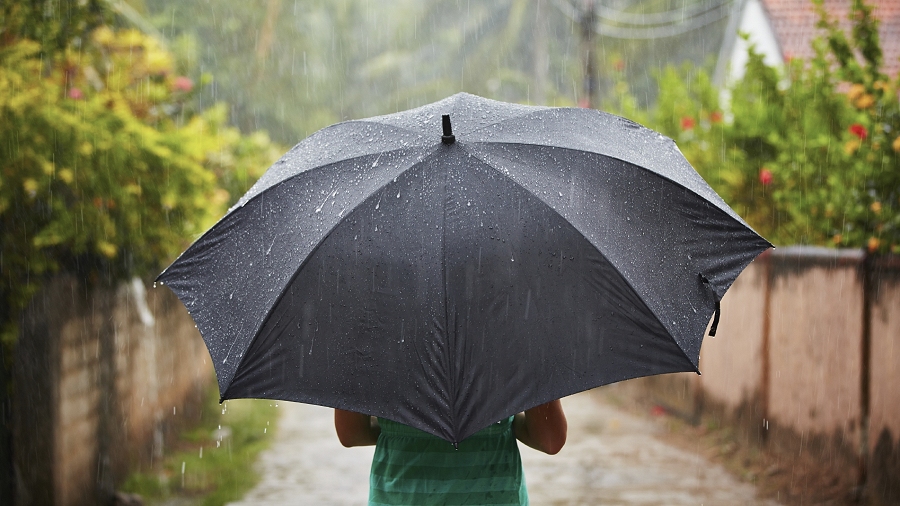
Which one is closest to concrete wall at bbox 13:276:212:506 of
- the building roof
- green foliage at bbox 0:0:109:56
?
green foliage at bbox 0:0:109:56

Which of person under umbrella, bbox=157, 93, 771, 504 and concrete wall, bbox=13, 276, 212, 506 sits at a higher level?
person under umbrella, bbox=157, 93, 771, 504

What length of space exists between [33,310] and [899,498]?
5.41m

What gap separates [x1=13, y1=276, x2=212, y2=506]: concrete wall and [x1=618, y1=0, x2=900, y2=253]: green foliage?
17.0 feet

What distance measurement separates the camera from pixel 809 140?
279 inches

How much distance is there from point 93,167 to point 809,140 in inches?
204

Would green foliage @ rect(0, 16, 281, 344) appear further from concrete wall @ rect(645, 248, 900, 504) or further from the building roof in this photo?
the building roof

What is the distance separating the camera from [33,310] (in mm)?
5473

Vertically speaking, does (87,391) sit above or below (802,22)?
below

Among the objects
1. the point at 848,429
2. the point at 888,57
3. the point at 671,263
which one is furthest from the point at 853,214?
the point at 888,57

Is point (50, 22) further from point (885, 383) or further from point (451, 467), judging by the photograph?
point (885, 383)

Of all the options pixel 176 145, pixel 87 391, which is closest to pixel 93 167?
pixel 176 145

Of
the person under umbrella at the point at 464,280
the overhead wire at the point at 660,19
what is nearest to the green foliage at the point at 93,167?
the person under umbrella at the point at 464,280

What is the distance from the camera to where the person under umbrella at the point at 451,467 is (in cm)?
261

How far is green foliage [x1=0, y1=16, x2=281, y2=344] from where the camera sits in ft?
17.2
